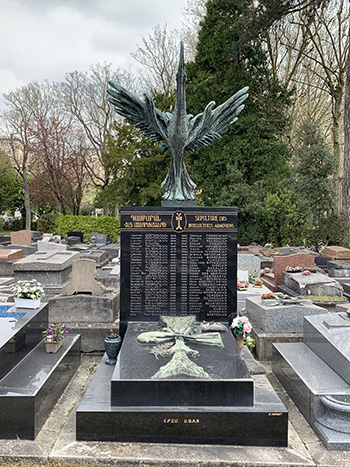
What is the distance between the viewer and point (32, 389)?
17.0 feet

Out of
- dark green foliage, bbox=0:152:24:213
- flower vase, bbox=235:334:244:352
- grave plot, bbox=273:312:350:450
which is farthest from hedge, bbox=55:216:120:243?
grave plot, bbox=273:312:350:450

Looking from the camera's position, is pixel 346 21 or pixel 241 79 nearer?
pixel 241 79

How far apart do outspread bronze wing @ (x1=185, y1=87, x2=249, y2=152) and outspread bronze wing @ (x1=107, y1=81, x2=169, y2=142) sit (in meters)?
0.57

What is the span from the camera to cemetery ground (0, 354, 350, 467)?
Answer: 4.54 m

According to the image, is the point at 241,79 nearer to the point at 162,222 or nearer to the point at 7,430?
the point at 162,222

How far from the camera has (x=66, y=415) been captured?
5605 mm

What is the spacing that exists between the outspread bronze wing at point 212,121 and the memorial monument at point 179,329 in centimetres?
2

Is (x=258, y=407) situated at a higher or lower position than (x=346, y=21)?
lower

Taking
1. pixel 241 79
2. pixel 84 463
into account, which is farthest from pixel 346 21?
Answer: pixel 84 463

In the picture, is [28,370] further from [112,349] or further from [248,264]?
[248,264]

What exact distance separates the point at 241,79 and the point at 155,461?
23.0m

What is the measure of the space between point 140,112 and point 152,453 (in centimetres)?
571

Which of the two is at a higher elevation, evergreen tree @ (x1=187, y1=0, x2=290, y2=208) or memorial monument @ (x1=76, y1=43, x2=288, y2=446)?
evergreen tree @ (x1=187, y1=0, x2=290, y2=208)

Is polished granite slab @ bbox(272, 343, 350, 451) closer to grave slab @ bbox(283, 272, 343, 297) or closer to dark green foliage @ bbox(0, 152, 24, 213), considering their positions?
grave slab @ bbox(283, 272, 343, 297)
